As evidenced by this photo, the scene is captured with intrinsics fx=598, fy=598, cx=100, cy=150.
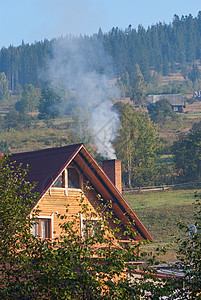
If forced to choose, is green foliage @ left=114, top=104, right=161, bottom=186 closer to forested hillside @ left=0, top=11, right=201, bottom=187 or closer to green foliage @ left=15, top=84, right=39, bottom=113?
forested hillside @ left=0, top=11, right=201, bottom=187

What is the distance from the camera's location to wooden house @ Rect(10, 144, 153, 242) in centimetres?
2386

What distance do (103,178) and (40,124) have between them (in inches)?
4682

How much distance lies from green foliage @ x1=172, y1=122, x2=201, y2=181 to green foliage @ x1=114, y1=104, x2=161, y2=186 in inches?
167

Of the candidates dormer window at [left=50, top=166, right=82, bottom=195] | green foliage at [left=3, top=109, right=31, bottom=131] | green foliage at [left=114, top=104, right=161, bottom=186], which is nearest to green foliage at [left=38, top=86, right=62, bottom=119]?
green foliage at [left=3, top=109, right=31, bottom=131]

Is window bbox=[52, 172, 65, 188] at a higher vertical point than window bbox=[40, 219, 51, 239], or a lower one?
higher

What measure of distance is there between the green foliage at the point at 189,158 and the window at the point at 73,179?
51.6 metres

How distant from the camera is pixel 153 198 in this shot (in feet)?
227

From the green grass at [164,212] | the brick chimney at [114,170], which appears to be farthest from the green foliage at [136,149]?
the brick chimney at [114,170]

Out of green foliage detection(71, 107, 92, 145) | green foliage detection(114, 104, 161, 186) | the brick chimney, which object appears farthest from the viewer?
green foliage detection(71, 107, 92, 145)

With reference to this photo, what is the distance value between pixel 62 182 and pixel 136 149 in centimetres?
6498

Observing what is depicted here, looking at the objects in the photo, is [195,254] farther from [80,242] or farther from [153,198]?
[153,198]

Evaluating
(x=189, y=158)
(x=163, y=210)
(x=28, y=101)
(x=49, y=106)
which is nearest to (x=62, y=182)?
(x=163, y=210)

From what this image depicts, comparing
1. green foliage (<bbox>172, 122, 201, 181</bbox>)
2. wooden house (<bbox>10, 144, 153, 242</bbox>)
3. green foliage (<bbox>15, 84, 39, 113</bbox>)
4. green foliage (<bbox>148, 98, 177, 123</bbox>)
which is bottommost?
wooden house (<bbox>10, 144, 153, 242</bbox>)

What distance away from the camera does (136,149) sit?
89312mm
